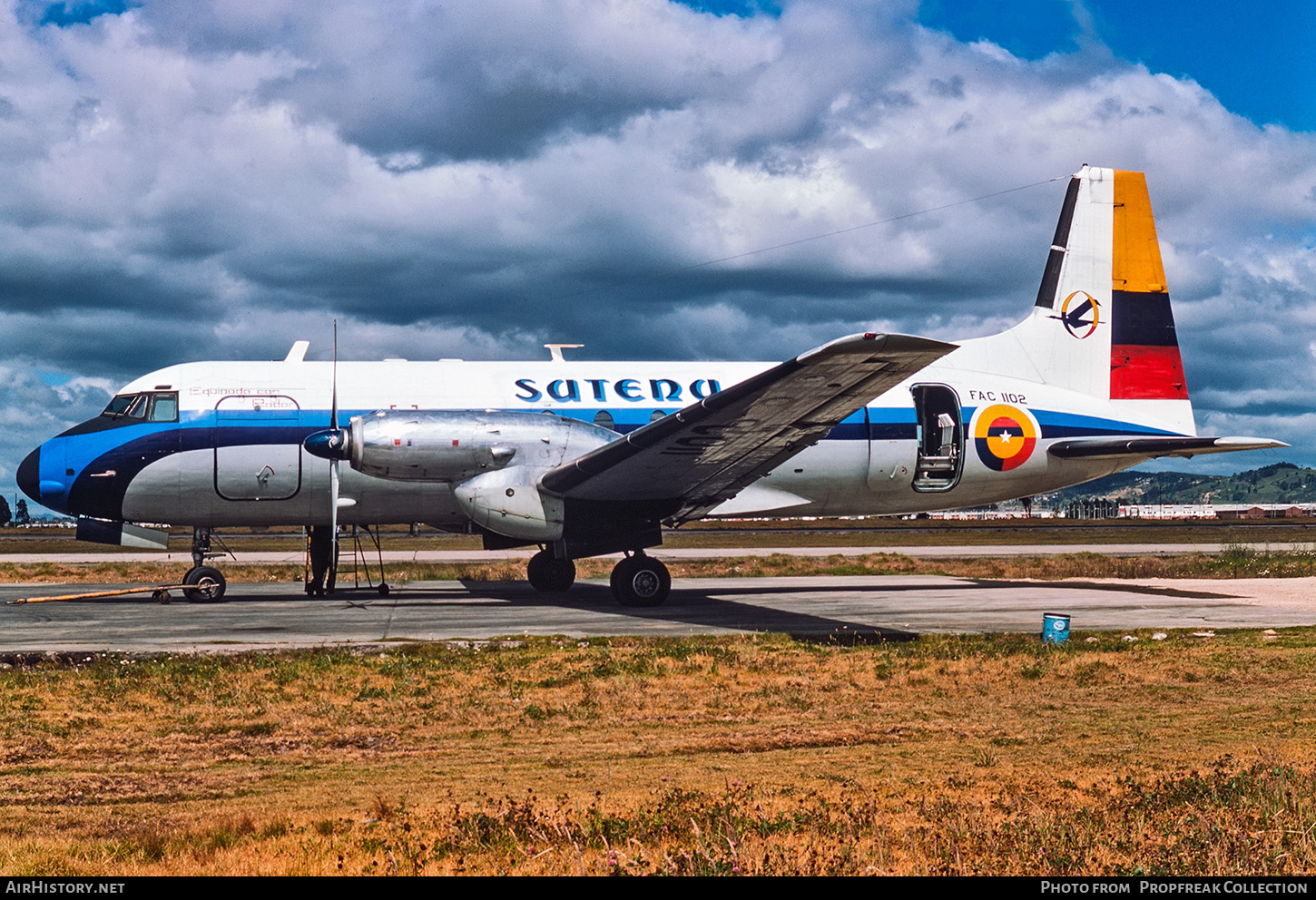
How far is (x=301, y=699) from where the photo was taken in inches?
460

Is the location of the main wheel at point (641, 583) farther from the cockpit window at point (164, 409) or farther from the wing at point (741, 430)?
the cockpit window at point (164, 409)

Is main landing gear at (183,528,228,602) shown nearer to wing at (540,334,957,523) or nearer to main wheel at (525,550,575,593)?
main wheel at (525,550,575,593)

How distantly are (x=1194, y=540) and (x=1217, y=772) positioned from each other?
65096 mm

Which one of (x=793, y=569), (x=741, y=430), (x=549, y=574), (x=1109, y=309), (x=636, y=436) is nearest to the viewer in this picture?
(x=636, y=436)

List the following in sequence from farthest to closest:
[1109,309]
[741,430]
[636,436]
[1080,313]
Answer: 1. [1109,309]
2. [1080,313]
3. [741,430]
4. [636,436]

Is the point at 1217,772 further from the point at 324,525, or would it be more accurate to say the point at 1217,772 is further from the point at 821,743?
the point at 324,525

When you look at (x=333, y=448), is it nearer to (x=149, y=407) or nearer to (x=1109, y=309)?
(x=149, y=407)

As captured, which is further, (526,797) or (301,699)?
(301,699)

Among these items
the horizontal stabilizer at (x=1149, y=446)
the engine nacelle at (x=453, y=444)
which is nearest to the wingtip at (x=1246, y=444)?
the horizontal stabilizer at (x=1149, y=446)

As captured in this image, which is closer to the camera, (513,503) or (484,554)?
(513,503)

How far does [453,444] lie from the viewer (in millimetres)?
19359

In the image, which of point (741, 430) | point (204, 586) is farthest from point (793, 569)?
point (204, 586)

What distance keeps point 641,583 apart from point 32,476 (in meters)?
12.0
